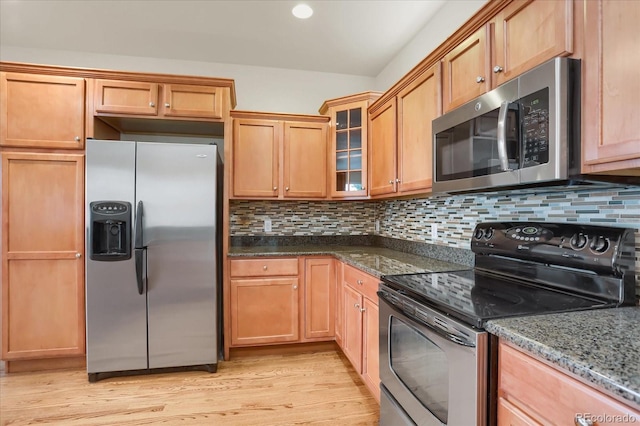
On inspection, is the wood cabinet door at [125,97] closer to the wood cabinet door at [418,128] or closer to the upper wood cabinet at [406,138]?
the upper wood cabinet at [406,138]

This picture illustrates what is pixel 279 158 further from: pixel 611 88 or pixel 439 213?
pixel 611 88

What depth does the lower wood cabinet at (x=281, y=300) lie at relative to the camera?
2689mm

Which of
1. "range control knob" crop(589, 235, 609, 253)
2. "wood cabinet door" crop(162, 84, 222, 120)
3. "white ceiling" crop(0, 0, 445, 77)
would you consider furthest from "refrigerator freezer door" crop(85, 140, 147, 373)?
"range control knob" crop(589, 235, 609, 253)

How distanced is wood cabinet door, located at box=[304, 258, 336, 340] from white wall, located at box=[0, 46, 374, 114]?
1618mm

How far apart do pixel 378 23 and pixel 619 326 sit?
2.40 m

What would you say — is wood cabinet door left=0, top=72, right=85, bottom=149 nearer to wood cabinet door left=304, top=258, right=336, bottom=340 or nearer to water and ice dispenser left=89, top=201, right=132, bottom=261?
water and ice dispenser left=89, top=201, right=132, bottom=261

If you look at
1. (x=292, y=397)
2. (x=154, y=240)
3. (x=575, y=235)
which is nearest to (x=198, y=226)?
(x=154, y=240)

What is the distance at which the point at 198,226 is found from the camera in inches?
96.6

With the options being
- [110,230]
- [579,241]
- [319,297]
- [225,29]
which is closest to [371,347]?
[319,297]

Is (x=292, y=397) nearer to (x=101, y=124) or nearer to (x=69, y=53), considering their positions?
(x=101, y=124)

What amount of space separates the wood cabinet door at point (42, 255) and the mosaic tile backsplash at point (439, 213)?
124 cm

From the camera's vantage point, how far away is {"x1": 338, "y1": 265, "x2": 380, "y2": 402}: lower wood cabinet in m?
1.93

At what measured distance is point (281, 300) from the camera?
274cm

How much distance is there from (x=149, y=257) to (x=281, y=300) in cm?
106
